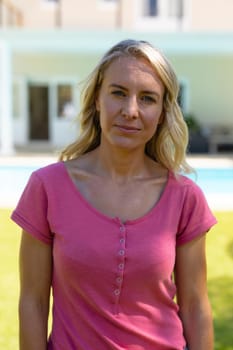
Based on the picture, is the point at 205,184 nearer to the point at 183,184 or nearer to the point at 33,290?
the point at 183,184

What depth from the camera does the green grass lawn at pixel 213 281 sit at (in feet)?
12.1

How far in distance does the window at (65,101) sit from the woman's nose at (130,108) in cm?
1711

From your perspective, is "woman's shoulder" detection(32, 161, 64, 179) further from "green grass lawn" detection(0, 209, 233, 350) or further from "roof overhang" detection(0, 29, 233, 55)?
"roof overhang" detection(0, 29, 233, 55)

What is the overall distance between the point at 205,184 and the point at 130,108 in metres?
A: 9.47

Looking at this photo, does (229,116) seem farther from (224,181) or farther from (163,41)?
(224,181)

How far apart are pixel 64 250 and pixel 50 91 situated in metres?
17.7

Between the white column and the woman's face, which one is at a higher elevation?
the woman's face

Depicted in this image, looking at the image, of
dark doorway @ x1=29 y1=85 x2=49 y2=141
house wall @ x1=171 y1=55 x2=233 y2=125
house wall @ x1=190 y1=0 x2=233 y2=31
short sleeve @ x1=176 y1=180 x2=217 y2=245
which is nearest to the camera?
short sleeve @ x1=176 y1=180 x2=217 y2=245

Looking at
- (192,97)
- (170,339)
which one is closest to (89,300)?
(170,339)

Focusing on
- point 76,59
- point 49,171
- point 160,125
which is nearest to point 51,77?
point 76,59

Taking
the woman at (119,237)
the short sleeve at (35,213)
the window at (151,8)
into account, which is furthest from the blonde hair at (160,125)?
the window at (151,8)

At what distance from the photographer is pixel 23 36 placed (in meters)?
14.6

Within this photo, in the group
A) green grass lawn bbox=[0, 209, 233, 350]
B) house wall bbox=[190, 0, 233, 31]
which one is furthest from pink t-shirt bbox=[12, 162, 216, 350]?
house wall bbox=[190, 0, 233, 31]

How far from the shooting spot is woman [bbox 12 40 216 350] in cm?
147
